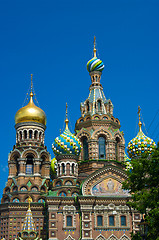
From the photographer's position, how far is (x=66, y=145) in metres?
31.7

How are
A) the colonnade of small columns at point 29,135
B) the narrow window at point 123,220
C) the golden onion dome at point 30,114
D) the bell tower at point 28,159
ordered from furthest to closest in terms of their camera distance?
the golden onion dome at point 30,114 → the colonnade of small columns at point 29,135 → the bell tower at point 28,159 → the narrow window at point 123,220

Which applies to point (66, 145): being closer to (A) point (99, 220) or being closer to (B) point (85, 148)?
(B) point (85, 148)

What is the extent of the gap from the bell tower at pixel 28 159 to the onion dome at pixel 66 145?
1.75 metres

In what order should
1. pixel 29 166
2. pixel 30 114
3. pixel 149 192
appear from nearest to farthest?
pixel 149 192, pixel 29 166, pixel 30 114

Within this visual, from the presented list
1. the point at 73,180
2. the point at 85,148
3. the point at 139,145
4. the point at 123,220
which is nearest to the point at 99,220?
the point at 123,220

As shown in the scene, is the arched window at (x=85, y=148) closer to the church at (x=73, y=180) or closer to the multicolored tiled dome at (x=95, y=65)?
the church at (x=73, y=180)

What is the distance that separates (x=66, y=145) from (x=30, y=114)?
4477 mm

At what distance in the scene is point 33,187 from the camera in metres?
31.5

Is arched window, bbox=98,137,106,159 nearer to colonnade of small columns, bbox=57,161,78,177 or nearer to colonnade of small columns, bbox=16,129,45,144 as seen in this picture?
colonnade of small columns, bbox=57,161,78,177

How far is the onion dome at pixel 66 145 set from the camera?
31.7 meters

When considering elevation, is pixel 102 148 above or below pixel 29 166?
above

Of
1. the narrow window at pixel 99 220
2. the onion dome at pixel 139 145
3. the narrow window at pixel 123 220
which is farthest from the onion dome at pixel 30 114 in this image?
the narrow window at pixel 123 220

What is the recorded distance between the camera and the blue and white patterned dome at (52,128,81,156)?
3167cm

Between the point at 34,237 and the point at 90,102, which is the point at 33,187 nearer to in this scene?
the point at 34,237
